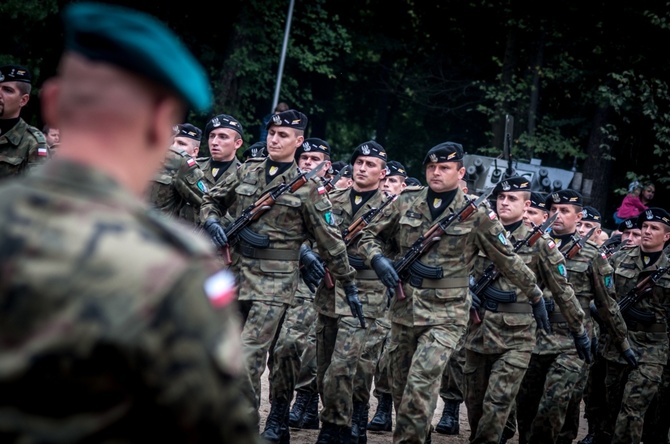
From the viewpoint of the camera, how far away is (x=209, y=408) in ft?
6.02

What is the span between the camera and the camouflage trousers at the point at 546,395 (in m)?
9.11

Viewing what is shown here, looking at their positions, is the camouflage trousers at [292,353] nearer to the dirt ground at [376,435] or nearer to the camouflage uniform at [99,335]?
the dirt ground at [376,435]

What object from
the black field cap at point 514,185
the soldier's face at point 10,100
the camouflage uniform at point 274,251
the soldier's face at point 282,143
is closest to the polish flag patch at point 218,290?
the camouflage uniform at point 274,251

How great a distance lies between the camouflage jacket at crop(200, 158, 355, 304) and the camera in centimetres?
773

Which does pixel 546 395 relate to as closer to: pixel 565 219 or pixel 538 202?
pixel 565 219

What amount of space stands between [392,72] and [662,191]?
355 inches

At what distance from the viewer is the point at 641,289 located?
1030 centimetres

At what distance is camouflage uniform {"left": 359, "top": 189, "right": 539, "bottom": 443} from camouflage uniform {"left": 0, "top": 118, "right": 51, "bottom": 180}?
2.68 meters

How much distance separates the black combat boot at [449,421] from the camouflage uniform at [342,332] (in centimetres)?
145

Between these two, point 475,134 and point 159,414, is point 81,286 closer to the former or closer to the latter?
point 159,414

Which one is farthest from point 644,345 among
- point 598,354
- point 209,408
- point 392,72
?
point 392,72

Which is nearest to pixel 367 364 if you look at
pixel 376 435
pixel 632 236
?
pixel 376 435

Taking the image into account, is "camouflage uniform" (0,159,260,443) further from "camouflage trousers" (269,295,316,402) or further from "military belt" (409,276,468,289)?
"camouflage trousers" (269,295,316,402)

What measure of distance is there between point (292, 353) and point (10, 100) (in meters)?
3.10
